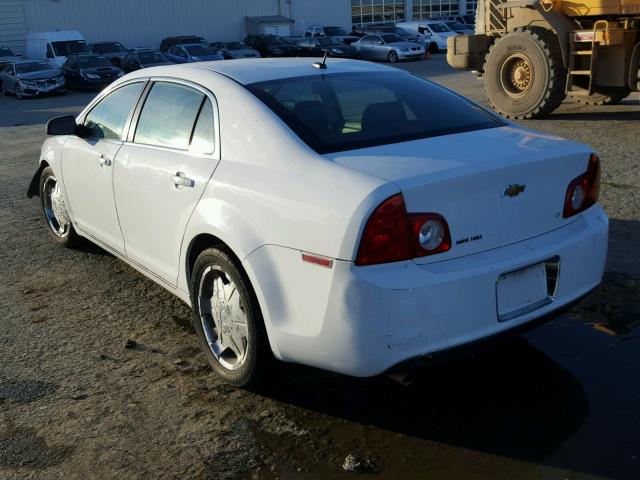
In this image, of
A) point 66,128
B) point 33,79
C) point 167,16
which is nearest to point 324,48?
point 167,16

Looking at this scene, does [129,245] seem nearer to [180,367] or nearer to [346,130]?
[180,367]

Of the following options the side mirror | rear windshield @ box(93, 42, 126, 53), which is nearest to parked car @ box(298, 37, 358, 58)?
rear windshield @ box(93, 42, 126, 53)

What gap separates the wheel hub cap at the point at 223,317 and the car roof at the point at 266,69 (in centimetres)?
107

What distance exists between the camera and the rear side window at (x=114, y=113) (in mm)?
4855

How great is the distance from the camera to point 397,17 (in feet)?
170

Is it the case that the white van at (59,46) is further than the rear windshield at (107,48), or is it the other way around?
the rear windshield at (107,48)

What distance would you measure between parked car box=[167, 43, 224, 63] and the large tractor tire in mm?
20163

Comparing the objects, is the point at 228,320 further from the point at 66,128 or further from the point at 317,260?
the point at 66,128

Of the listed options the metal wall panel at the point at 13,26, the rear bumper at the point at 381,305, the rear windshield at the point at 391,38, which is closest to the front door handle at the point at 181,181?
the rear bumper at the point at 381,305

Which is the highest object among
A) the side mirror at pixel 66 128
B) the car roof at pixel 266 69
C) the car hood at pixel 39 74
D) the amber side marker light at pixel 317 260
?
the car roof at pixel 266 69

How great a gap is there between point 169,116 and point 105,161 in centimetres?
73

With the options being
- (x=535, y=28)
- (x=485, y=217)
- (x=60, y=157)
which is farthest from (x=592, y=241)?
(x=535, y=28)

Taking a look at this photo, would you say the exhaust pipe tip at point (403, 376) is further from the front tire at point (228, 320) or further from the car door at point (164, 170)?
the car door at point (164, 170)

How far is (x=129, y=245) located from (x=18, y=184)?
5568 mm
